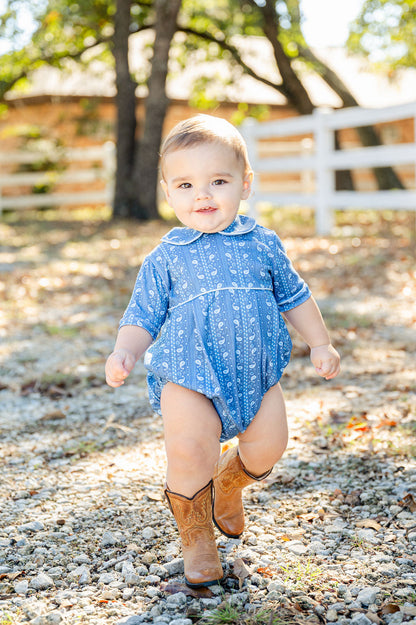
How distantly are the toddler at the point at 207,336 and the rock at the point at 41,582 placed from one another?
0.41m

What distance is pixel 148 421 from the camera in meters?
3.69

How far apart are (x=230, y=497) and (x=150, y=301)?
2.38 ft

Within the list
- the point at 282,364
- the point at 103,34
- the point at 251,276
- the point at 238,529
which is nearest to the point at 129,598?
the point at 238,529

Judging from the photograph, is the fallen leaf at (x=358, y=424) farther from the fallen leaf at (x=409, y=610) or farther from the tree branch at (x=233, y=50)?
the tree branch at (x=233, y=50)

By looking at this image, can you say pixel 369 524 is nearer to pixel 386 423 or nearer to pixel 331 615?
pixel 331 615

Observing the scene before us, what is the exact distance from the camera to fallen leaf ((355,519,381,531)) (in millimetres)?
2521

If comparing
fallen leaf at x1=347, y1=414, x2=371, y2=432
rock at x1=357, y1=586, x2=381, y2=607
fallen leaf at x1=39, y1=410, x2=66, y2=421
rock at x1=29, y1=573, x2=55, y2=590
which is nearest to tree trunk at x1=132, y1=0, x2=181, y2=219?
fallen leaf at x1=39, y1=410, x2=66, y2=421

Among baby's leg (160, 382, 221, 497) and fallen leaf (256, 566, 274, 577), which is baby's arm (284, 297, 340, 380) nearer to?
baby's leg (160, 382, 221, 497)

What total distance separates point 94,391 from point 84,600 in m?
2.17

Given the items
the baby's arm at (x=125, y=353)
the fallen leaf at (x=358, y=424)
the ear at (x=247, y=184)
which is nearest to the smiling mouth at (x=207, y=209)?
the ear at (x=247, y=184)

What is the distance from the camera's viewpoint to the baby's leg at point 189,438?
2.16 metres

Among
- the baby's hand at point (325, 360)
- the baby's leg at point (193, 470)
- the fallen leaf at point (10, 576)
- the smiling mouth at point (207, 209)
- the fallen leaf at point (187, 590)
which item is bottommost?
the fallen leaf at point (187, 590)

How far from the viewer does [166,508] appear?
273 centimetres

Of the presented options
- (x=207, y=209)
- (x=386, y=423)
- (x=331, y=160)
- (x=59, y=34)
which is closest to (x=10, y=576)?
(x=207, y=209)
